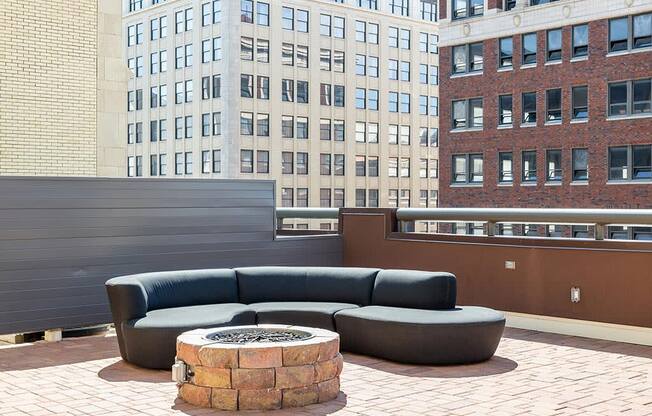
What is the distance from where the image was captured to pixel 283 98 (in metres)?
67.9

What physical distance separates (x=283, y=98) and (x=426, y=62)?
16.9 metres

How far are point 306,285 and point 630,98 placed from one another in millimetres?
31113

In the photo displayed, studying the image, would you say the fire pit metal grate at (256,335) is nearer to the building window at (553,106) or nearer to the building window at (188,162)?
the building window at (553,106)

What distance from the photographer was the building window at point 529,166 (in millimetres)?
41750

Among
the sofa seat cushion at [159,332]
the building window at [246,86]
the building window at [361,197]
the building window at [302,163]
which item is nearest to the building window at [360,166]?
the building window at [361,197]

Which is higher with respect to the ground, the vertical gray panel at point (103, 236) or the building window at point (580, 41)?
the building window at point (580, 41)

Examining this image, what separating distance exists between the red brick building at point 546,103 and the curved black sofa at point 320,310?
97.2ft

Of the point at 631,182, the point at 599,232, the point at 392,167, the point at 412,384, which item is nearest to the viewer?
the point at 412,384

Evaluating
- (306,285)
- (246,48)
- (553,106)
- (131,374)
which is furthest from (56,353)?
(246,48)

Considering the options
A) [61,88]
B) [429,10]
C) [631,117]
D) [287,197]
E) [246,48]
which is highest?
[429,10]

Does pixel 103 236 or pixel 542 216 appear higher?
pixel 542 216

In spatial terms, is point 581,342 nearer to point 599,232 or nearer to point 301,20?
point 599,232

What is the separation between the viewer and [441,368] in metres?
9.38

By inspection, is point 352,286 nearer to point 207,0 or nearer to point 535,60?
point 535,60
